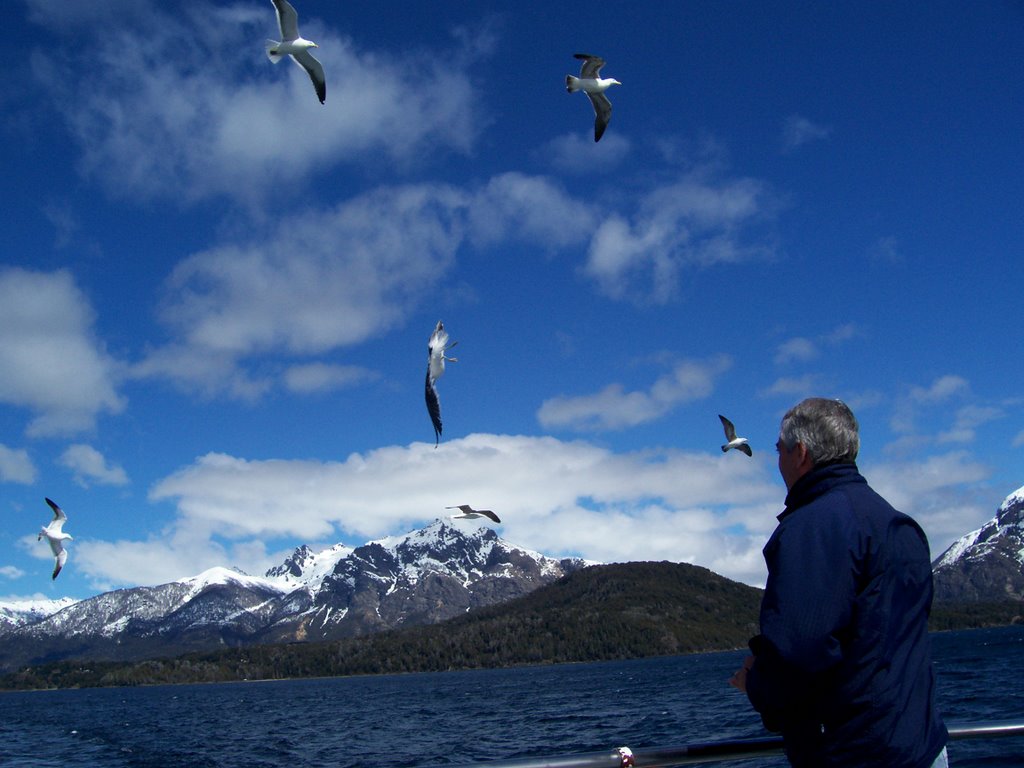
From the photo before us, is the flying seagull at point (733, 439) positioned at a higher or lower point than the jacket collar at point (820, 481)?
higher

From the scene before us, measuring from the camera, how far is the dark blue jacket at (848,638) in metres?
3.16

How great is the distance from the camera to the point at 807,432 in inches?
145

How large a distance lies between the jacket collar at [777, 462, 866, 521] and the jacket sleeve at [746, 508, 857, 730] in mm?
199

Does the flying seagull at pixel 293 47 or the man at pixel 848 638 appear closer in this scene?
the man at pixel 848 638

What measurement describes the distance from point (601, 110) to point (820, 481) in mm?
14484

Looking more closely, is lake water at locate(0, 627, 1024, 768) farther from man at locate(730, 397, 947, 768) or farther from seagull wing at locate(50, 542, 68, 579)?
man at locate(730, 397, 947, 768)

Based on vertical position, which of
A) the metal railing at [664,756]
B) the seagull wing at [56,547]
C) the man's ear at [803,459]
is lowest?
the metal railing at [664,756]

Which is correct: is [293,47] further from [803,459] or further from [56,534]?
[56,534]

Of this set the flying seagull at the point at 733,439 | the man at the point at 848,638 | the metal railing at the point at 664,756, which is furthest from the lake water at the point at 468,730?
the man at the point at 848,638

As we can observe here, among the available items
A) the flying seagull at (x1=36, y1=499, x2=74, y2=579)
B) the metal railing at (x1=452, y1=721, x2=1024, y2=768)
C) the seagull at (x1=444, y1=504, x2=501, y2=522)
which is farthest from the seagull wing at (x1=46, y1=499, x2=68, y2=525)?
the metal railing at (x1=452, y1=721, x2=1024, y2=768)

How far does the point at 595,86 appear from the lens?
16.7 meters

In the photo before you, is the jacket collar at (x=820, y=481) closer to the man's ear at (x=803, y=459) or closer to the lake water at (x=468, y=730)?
the man's ear at (x=803, y=459)

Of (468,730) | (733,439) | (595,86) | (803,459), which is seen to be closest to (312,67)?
(595,86)

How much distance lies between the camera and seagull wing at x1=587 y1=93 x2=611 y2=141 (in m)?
16.4
